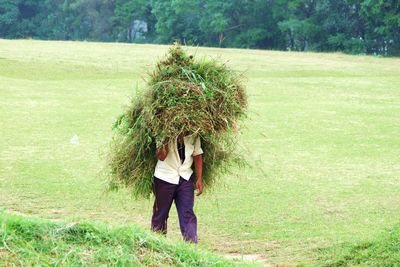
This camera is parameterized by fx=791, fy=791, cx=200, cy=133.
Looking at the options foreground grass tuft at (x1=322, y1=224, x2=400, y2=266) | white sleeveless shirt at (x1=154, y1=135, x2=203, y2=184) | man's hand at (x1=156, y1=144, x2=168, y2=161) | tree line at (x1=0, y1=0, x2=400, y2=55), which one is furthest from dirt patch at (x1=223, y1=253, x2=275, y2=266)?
tree line at (x1=0, y1=0, x2=400, y2=55)

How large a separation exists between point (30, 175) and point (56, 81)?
18.3 meters

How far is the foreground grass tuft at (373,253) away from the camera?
7461 millimetres

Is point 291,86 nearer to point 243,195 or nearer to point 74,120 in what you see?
point 74,120

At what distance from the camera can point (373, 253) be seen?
7676 mm

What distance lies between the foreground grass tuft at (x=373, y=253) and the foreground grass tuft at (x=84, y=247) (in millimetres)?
1921

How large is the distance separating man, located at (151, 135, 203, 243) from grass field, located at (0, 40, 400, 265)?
595 millimetres

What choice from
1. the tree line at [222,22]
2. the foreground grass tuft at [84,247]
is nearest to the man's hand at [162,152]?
the foreground grass tuft at [84,247]

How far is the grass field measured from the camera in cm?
1004

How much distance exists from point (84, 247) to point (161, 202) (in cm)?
245

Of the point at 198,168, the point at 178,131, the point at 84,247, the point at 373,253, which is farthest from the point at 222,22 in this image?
the point at 84,247

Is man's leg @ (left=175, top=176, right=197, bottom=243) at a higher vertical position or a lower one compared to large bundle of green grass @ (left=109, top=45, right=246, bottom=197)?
lower

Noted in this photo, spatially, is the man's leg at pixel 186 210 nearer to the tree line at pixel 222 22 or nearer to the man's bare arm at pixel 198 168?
the man's bare arm at pixel 198 168

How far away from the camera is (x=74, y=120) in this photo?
69.2 feet

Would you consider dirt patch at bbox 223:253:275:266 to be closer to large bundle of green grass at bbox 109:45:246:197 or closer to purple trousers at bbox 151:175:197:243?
purple trousers at bbox 151:175:197:243
